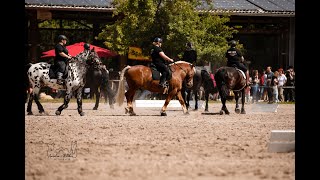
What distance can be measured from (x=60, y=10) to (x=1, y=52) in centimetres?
2759

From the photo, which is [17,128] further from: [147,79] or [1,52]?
[147,79]

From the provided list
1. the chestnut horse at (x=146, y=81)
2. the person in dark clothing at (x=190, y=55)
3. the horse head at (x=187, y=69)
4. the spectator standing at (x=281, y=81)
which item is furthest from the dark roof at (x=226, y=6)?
the chestnut horse at (x=146, y=81)

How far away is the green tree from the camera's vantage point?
118 ft

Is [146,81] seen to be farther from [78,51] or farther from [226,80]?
[78,51]

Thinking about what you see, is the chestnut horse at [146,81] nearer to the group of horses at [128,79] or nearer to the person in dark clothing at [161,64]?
the group of horses at [128,79]

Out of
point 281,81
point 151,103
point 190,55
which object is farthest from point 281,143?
point 281,81

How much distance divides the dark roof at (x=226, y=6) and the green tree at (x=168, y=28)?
0.99 metres

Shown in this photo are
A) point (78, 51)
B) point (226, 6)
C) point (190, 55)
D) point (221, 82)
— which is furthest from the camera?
point (226, 6)

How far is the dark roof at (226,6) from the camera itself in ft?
121

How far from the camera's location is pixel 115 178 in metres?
8.30

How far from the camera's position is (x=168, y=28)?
120 ft

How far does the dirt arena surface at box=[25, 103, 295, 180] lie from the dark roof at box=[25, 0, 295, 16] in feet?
64.2

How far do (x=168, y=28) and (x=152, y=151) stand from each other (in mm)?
25561
